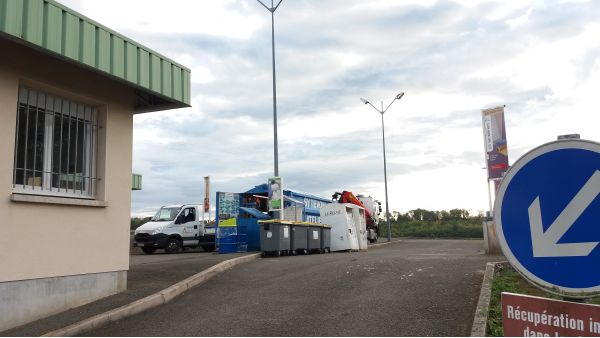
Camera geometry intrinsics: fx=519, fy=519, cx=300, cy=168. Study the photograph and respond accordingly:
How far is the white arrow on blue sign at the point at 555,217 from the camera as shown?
2.43 meters

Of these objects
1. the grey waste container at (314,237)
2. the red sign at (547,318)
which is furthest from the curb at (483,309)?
the grey waste container at (314,237)

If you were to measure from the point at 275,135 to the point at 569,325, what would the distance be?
18759 millimetres

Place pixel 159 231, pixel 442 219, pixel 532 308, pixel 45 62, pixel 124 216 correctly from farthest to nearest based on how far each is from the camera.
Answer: pixel 442 219, pixel 159 231, pixel 124 216, pixel 45 62, pixel 532 308

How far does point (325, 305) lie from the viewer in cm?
804

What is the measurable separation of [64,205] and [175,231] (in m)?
16.8

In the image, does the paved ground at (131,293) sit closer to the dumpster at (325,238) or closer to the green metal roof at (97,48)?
the green metal roof at (97,48)

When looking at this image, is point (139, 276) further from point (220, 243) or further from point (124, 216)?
point (220, 243)

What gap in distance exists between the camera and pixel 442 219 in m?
63.2

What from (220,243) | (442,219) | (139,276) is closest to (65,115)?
(139,276)

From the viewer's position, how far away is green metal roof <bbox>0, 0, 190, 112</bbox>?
650cm

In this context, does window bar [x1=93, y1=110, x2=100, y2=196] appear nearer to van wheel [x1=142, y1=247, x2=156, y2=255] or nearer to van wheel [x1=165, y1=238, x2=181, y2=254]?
van wheel [x1=165, y1=238, x2=181, y2=254]

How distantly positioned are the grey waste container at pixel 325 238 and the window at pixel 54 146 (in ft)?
40.2

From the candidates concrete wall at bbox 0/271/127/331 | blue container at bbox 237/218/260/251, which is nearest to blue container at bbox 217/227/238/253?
blue container at bbox 237/218/260/251

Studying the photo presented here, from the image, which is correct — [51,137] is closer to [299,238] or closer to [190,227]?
[299,238]
